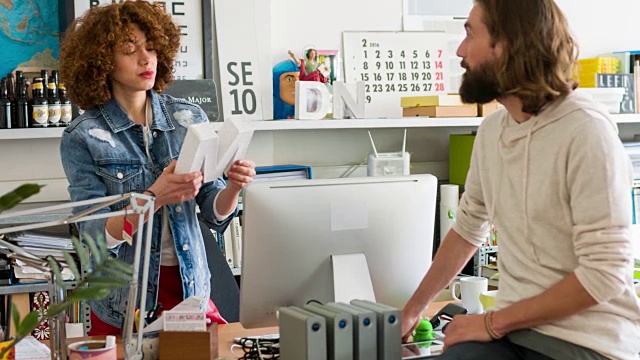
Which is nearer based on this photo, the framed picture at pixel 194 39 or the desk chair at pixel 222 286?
the desk chair at pixel 222 286

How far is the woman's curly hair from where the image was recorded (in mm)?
2230

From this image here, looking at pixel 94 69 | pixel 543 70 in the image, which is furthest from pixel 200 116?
pixel 543 70

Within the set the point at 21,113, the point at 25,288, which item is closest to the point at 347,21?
the point at 21,113

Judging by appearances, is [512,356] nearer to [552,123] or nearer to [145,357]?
[552,123]

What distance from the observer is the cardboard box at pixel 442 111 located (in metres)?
3.67

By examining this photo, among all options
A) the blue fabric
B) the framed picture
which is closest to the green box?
the blue fabric

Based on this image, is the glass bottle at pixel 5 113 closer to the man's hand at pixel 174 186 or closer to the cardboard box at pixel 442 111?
the man's hand at pixel 174 186

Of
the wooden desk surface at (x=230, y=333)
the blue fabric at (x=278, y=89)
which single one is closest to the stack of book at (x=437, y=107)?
the blue fabric at (x=278, y=89)

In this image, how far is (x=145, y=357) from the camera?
5.80 ft

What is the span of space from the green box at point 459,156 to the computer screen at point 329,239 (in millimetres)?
1814

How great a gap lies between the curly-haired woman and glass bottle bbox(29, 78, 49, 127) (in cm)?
85

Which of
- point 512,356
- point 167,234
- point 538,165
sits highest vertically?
point 538,165

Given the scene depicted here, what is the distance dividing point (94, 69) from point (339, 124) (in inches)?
57.7

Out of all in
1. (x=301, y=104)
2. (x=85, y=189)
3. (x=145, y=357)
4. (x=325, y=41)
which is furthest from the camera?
(x=325, y=41)
